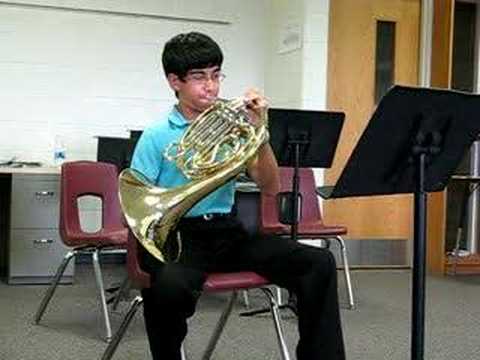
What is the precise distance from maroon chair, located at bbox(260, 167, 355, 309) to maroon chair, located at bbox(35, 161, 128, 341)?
0.80m

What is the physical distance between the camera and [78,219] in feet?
11.8

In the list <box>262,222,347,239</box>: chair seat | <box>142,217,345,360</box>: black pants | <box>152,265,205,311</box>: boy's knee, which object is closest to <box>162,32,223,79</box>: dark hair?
<box>142,217,345,360</box>: black pants

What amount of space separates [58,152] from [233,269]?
3.20m

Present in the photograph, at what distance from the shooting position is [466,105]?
2.04 meters

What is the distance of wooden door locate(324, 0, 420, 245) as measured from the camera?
218 inches

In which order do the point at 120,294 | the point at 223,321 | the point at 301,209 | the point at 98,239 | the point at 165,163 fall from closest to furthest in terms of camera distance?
the point at 165,163 → the point at 223,321 → the point at 98,239 → the point at 120,294 → the point at 301,209

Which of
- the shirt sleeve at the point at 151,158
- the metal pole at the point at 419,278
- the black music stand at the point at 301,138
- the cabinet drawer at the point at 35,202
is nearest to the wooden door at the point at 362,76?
the black music stand at the point at 301,138

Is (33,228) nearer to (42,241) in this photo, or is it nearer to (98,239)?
(42,241)

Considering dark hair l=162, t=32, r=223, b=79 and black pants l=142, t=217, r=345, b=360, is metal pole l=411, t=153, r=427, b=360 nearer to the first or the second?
black pants l=142, t=217, r=345, b=360

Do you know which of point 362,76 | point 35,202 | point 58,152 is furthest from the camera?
point 362,76

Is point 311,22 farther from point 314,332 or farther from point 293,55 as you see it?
point 314,332

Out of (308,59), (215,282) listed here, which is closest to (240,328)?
(215,282)

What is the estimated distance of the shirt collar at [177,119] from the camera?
228cm

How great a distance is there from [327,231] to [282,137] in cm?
78
